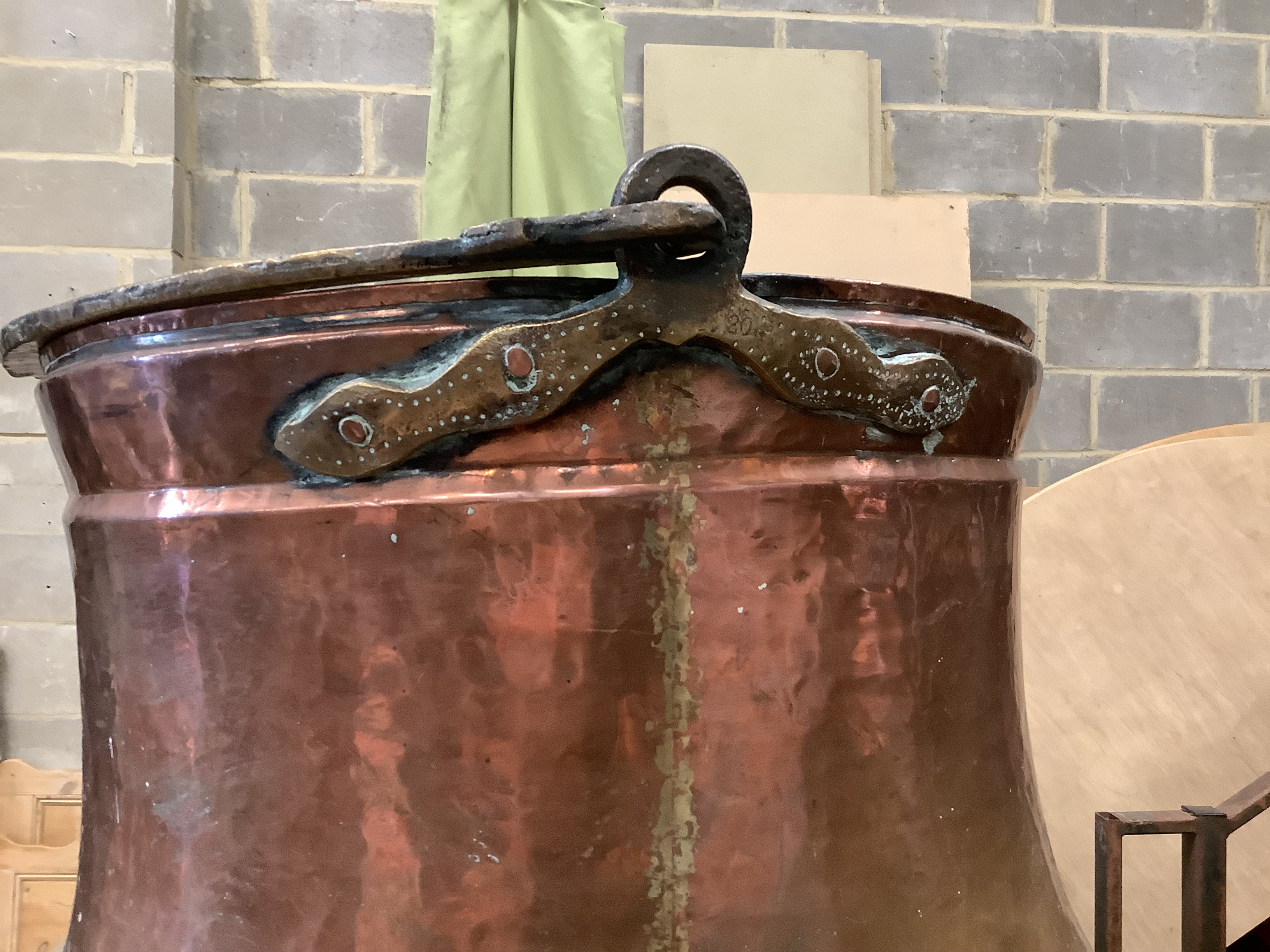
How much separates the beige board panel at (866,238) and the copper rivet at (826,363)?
1.08 metres

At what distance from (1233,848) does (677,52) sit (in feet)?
4.71

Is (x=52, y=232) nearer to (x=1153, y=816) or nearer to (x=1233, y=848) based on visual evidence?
(x=1153, y=816)

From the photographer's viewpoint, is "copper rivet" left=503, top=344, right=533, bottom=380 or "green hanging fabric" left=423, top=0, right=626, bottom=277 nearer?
"copper rivet" left=503, top=344, right=533, bottom=380

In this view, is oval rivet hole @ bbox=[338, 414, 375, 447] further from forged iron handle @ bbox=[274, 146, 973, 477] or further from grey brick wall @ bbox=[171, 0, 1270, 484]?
grey brick wall @ bbox=[171, 0, 1270, 484]

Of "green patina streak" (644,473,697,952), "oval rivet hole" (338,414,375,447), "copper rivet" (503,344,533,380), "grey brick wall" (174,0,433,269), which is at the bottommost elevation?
"green patina streak" (644,473,697,952)

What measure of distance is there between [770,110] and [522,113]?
582 millimetres

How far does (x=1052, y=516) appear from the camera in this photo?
1.04 meters

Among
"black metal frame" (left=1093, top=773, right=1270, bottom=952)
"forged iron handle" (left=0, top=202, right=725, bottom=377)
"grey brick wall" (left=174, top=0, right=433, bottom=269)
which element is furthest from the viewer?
"grey brick wall" (left=174, top=0, right=433, bottom=269)

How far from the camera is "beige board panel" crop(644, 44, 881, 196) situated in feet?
5.23

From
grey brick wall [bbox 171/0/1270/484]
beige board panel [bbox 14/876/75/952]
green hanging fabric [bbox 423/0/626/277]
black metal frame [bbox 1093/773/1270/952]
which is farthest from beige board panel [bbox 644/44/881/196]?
beige board panel [bbox 14/876/75/952]

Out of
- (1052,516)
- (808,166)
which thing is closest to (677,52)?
(808,166)

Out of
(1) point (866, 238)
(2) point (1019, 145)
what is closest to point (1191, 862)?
(1) point (866, 238)

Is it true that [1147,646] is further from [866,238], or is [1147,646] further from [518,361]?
[518,361]

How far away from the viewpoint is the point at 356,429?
0.34 metres
